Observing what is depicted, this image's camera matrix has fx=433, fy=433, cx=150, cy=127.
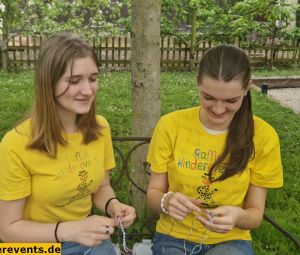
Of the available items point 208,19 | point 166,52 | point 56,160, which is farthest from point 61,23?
point 56,160

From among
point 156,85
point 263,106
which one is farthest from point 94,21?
point 156,85

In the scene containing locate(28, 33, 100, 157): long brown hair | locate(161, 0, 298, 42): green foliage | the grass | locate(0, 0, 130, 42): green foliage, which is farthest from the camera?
locate(161, 0, 298, 42): green foliage

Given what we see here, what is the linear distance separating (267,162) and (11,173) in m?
1.17

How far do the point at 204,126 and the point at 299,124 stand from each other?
452 cm

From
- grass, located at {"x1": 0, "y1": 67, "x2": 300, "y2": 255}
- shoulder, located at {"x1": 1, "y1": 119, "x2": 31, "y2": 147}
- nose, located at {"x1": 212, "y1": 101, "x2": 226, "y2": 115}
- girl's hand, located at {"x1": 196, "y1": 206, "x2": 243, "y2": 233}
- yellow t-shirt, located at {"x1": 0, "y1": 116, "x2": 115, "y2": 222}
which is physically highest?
nose, located at {"x1": 212, "y1": 101, "x2": 226, "y2": 115}

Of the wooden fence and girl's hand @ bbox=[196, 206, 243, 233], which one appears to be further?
the wooden fence

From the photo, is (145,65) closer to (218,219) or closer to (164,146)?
(164,146)

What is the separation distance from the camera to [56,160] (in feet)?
6.19

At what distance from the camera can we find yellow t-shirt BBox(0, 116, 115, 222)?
1805mm

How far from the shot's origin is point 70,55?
5.88 feet

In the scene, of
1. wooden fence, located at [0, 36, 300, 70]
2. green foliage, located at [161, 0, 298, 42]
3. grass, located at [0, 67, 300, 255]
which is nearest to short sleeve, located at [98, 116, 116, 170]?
grass, located at [0, 67, 300, 255]

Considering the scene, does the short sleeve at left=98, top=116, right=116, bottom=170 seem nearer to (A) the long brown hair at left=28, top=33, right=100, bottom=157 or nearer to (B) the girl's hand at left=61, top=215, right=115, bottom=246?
(A) the long brown hair at left=28, top=33, right=100, bottom=157

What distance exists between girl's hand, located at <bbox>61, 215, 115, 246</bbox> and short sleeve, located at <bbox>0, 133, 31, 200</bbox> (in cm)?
24

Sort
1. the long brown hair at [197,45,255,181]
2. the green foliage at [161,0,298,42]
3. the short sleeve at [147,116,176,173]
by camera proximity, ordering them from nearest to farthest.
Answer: the long brown hair at [197,45,255,181] → the short sleeve at [147,116,176,173] → the green foliage at [161,0,298,42]
